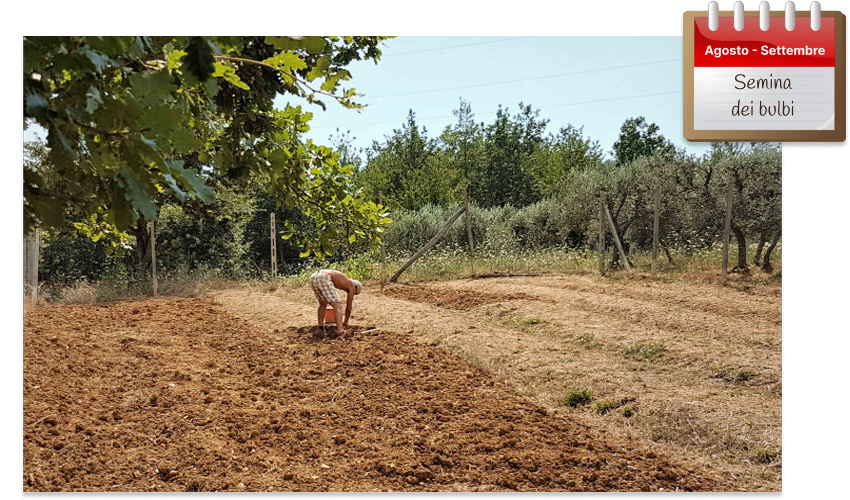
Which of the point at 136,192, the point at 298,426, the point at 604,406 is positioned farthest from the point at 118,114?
the point at 604,406

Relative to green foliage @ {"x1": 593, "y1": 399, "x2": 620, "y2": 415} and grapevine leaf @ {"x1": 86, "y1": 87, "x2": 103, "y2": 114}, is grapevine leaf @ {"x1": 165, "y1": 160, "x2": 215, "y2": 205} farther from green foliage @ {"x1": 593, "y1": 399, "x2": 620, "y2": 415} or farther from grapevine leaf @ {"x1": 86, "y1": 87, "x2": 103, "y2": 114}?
green foliage @ {"x1": 593, "y1": 399, "x2": 620, "y2": 415}

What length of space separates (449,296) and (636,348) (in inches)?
92.1

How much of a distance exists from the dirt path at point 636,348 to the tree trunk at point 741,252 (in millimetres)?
240

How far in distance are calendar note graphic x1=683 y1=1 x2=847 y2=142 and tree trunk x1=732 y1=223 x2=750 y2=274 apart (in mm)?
2703

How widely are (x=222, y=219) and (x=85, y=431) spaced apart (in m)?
5.26

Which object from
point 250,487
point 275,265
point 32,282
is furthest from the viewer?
point 275,265

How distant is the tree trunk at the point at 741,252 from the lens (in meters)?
4.79

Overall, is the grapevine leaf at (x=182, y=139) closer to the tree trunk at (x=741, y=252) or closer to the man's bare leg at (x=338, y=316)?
the man's bare leg at (x=338, y=316)

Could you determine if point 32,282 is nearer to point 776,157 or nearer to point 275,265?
point 275,265

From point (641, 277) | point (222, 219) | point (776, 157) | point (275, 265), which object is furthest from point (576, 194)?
point (222, 219)

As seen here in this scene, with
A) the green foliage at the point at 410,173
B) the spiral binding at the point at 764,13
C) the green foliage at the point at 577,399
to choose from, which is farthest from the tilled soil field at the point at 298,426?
the green foliage at the point at 410,173

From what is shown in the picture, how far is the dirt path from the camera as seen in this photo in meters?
2.48

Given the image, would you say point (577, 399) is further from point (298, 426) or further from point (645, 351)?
point (298, 426)
